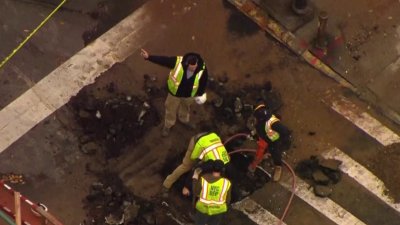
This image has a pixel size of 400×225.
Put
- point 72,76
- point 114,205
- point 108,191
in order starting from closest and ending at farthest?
point 114,205
point 108,191
point 72,76

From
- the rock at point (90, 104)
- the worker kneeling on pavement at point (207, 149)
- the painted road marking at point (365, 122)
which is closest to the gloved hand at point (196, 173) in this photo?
the worker kneeling on pavement at point (207, 149)

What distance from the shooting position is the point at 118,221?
10742 mm

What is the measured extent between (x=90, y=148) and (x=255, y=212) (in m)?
3.24

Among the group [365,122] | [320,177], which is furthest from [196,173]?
[365,122]

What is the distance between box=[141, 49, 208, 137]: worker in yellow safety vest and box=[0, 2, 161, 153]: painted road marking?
1.92 metres

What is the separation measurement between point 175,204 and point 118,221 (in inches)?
41.9

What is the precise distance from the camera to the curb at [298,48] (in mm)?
11781

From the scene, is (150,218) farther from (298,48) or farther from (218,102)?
(298,48)

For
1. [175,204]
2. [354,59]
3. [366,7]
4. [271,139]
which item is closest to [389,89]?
[354,59]

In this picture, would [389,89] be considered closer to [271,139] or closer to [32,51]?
[271,139]

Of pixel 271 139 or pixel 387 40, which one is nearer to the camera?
pixel 271 139

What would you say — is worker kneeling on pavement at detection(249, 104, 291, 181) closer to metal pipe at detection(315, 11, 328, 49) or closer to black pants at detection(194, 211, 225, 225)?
black pants at detection(194, 211, 225, 225)

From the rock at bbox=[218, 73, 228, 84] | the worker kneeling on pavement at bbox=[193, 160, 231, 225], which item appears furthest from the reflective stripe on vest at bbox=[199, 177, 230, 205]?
the rock at bbox=[218, 73, 228, 84]

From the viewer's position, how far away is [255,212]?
36.1 feet
